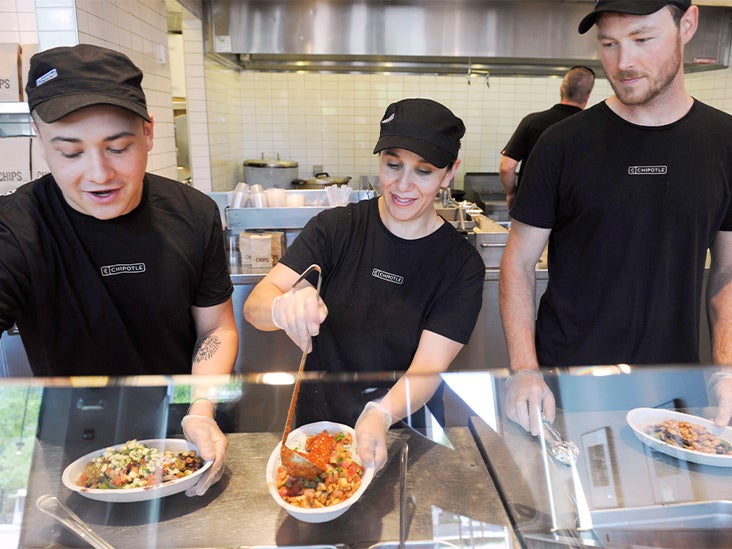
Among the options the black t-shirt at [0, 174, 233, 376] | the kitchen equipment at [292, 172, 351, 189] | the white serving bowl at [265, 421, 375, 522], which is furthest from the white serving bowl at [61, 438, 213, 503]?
the kitchen equipment at [292, 172, 351, 189]

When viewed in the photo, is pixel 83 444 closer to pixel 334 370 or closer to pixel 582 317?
pixel 334 370

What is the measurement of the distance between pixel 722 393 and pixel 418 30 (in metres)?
4.04

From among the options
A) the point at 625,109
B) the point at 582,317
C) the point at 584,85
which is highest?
the point at 584,85

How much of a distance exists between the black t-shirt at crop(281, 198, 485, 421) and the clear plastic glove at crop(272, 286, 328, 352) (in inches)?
14.7

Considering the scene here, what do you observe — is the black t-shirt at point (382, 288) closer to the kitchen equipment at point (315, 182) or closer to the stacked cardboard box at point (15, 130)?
the stacked cardboard box at point (15, 130)

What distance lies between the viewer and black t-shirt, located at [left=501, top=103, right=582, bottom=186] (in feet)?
12.5

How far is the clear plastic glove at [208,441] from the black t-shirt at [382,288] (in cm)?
50

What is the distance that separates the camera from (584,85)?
373cm

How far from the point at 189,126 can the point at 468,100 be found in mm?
2697

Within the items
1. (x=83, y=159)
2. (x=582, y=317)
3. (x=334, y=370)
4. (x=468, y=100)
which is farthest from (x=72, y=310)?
(x=468, y=100)

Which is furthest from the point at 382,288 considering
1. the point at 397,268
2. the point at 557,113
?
the point at 557,113

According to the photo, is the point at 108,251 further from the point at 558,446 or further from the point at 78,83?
the point at 558,446

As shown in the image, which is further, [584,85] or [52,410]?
[584,85]

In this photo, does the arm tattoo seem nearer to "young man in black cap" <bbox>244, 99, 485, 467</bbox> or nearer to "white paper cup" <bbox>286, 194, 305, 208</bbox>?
"young man in black cap" <bbox>244, 99, 485, 467</bbox>
